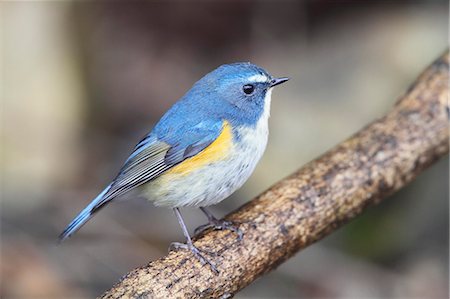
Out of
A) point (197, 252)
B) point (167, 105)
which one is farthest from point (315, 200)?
point (167, 105)

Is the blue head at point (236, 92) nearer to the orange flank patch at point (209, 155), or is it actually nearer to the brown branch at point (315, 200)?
the orange flank patch at point (209, 155)

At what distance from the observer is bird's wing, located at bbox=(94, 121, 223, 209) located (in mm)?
3805

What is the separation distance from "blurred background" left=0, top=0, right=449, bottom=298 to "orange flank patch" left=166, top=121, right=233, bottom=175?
2.13m

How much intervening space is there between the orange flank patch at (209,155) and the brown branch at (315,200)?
0.35 meters

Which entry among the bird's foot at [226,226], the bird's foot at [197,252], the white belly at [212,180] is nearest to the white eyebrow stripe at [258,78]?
the white belly at [212,180]

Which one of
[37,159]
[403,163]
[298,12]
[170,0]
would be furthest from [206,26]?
[403,163]

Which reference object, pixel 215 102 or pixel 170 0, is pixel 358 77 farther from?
pixel 215 102

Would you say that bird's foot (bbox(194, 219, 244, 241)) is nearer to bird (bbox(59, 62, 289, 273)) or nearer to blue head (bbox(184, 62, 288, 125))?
bird (bbox(59, 62, 289, 273))

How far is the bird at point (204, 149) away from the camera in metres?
3.76

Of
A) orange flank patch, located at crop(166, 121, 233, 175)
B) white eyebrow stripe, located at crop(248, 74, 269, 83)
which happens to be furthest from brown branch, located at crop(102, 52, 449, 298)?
white eyebrow stripe, located at crop(248, 74, 269, 83)

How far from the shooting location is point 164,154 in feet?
A: 12.7

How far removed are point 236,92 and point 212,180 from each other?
532 millimetres

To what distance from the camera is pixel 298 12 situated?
7.34m

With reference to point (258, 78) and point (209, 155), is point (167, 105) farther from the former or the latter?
point (209, 155)
